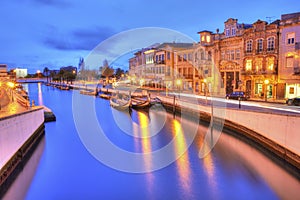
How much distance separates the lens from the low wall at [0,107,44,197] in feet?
35.0

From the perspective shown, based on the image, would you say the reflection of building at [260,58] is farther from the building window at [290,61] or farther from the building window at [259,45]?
the building window at [290,61]

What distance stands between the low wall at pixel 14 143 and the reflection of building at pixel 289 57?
78.9 ft

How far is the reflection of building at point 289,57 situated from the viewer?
24641mm

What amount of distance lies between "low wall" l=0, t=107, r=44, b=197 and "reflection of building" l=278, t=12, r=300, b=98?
24040mm

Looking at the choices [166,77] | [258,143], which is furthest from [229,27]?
[258,143]

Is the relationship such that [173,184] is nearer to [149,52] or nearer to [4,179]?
[4,179]

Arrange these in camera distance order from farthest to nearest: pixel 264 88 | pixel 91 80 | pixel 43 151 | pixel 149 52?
pixel 91 80 < pixel 149 52 < pixel 264 88 < pixel 43 151

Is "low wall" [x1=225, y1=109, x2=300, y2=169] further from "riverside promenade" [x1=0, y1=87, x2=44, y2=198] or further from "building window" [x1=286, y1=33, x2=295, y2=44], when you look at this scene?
"riverside promenade" [x1=0, y1=87, x2=44, y2=198]

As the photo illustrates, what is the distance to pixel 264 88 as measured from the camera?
92.4 ft

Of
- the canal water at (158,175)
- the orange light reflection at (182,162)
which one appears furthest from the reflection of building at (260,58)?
the canal water at (158,175)

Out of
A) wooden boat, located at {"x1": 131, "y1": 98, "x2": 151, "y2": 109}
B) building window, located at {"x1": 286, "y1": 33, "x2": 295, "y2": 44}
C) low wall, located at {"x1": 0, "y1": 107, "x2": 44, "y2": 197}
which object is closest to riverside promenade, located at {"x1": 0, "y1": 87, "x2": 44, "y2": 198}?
low wall, located at {"x1": 0, "y1": 107, "x2": 44, "y2": 197}

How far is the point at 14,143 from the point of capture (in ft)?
40.4

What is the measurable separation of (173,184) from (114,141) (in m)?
9.05

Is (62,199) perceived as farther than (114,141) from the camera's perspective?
No
